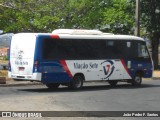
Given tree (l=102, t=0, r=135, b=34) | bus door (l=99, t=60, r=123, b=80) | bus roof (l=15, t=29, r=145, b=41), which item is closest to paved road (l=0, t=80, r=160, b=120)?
bus door (l=99, t=60, r=123, b=80)

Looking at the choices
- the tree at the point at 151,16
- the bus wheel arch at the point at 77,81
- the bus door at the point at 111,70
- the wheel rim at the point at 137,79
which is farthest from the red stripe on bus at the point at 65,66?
the tree at the point at 151,16

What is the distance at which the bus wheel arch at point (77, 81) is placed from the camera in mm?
22831

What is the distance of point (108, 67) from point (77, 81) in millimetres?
2043

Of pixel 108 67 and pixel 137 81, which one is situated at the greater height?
pixel 108 67

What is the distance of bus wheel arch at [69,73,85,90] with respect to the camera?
2283 centimetres

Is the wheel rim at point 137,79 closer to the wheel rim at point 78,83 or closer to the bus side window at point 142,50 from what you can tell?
the bus side window at point 142,50

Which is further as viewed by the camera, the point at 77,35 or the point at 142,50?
the point at 142,50

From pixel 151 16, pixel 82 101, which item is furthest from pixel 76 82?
pixel 151 16

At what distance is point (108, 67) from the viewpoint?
2425 cm

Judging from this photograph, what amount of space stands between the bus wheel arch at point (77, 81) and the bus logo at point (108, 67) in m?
1.36

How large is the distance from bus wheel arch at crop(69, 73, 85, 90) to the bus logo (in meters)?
1.36

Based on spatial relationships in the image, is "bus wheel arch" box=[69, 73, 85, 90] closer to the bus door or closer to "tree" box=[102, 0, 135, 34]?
the bus door

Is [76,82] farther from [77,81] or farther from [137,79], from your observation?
[137,79]

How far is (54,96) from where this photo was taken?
19.3 meters
